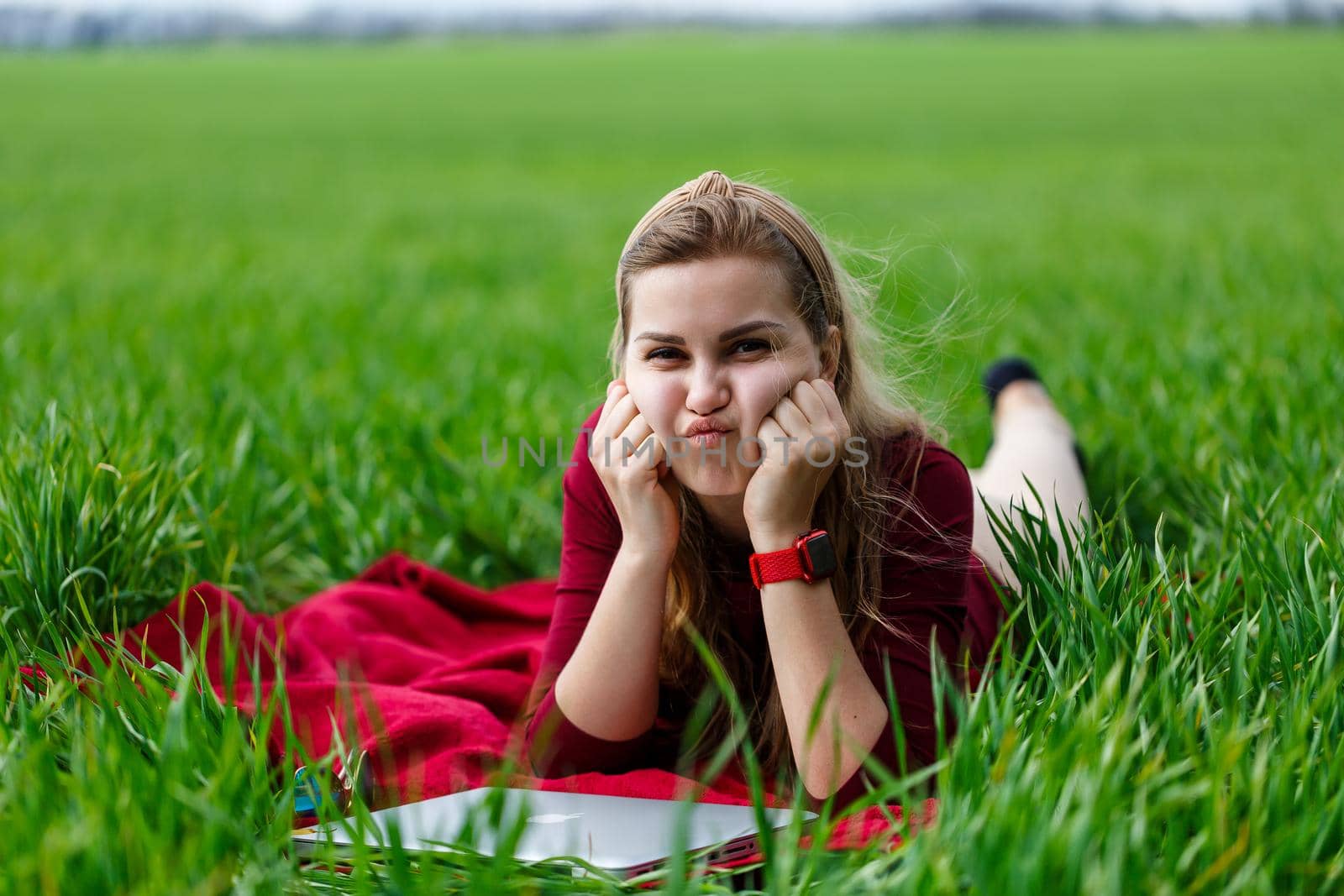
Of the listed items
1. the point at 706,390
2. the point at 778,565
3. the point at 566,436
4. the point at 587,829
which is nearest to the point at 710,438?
the point at 706,390

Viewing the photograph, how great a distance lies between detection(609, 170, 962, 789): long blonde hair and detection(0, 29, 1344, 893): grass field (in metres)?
0.32

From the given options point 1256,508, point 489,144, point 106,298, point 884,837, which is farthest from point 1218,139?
point 884,837

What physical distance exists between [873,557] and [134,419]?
2.23 m

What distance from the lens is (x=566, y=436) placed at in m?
3.98

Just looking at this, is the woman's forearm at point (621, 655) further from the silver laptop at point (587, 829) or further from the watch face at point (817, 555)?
the watch face at point (817, 555)

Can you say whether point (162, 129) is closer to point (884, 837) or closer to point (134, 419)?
point (134, 419)

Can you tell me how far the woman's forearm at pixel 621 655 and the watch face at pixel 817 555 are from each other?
265 mm

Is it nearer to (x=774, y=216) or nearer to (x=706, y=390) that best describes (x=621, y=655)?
(x=706, y=390)

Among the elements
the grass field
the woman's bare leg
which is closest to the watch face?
the grass field

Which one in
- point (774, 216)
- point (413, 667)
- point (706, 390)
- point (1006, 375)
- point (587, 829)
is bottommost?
point (413, 667)

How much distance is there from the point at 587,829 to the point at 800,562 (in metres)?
0.53

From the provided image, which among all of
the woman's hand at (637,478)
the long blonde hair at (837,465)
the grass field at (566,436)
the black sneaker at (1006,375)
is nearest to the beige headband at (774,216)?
the long blonde hair at (837,465)

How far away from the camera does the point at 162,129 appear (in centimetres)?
2116

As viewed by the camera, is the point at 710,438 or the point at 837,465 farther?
the point at 837,465
